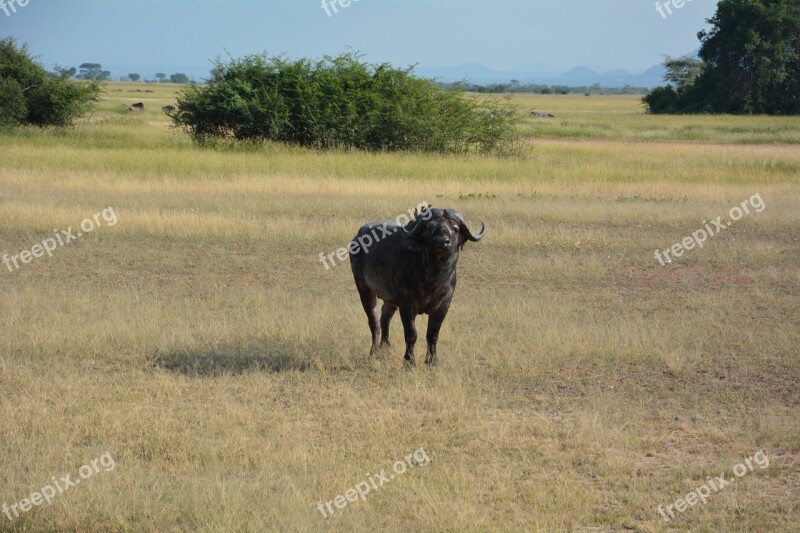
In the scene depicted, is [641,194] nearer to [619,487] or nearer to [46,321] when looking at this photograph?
[46,321]

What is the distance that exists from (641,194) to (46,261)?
1315 cm

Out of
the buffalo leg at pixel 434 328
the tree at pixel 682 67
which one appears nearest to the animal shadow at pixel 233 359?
the buffalo leg at pixel 434 328

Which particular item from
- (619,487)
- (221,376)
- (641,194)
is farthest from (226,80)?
(619,487)

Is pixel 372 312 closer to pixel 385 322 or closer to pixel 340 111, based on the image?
pixel 385 322

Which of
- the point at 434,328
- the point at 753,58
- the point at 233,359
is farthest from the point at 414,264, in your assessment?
the point at 753,58

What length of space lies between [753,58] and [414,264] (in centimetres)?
5417

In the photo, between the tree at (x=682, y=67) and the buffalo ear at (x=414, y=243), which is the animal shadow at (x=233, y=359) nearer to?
the buffalo ear at (x=414, y=243)

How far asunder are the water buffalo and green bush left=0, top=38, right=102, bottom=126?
28911 millimetres

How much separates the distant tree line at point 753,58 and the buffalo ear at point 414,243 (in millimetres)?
53676

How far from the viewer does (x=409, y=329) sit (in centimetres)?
855

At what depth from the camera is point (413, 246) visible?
8203 millimetres

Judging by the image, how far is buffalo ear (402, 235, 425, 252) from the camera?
323 inches

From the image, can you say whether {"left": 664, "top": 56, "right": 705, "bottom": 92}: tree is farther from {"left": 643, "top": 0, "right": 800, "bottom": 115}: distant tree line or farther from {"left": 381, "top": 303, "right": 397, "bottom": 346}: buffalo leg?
{"left": 381, "top": 303, "right": 397, "bottom": 346}: buffalo leg

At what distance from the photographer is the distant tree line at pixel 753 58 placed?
2251 inches
